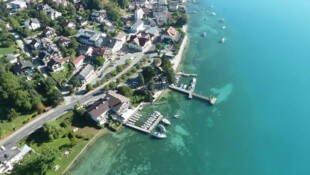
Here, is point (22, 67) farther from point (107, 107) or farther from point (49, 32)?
point (107, 107)

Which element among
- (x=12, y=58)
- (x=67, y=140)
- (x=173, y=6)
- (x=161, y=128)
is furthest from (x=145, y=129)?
(x=173, y=6)

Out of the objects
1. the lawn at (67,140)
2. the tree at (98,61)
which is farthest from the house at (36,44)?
the lawn at (67,140)

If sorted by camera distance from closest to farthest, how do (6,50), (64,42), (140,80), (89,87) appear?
1. (89,87)
2. (140,80)
3. (6,50)
4. (64,42)

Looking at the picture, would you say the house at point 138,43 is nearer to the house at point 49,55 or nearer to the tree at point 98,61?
the tree at point 98,61

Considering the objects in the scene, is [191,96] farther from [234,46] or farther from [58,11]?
[58,11]

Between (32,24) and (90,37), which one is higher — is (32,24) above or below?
below

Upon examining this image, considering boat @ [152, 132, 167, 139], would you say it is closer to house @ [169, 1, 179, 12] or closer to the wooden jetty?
the wooden jetty
